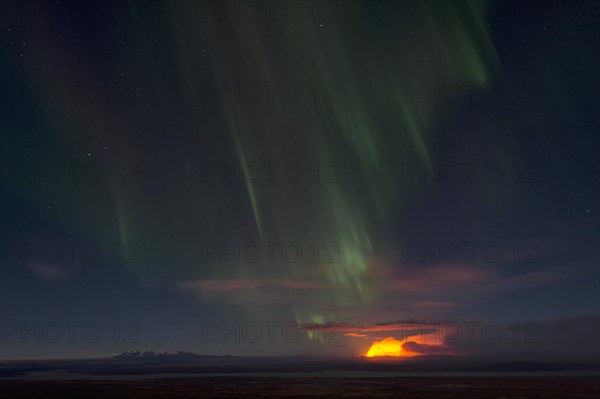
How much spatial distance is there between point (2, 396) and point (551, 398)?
3782 inches

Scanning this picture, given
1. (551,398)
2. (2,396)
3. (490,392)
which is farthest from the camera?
(2,396)

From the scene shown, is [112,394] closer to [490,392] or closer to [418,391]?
[418,391]

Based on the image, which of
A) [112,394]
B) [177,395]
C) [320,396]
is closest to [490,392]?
[320,396]

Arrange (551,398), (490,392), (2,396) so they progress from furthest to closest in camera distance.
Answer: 1. (2,396)
2. (490,392)
3. (551,398)

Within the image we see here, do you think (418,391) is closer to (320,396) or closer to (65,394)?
(320,396)

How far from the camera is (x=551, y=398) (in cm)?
8700

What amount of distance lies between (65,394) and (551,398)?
85244 mm

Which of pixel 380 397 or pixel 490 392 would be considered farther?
pixel 490 392

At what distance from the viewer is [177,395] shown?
99438 millimetres

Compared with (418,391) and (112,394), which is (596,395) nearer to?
(418,391)

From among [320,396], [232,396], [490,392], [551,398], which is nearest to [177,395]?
[232,396]

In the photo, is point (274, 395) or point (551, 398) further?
point (274, 395)

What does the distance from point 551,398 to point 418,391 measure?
22882mm

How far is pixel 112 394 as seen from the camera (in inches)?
4183
